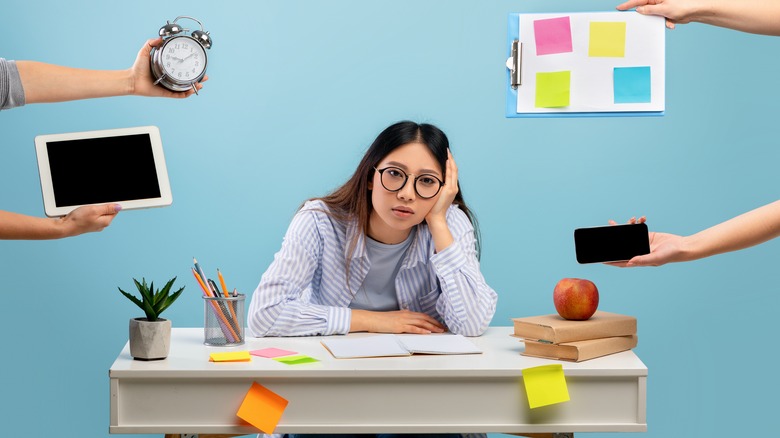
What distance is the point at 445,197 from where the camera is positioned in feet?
8.19

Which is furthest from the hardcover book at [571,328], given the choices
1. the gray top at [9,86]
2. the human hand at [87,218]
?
the gray top at [9,86]

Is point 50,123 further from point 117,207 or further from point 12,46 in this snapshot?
Answer: point 117,207

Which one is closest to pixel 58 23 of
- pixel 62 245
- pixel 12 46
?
pixel 12 46

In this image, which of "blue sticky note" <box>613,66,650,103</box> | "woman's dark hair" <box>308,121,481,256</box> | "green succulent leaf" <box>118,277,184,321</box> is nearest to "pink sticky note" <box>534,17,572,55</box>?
"blue sticky note" <box>613,66,650,103</box>

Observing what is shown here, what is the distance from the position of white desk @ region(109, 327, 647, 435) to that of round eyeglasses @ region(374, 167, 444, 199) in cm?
63

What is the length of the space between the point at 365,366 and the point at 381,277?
0.73 meters

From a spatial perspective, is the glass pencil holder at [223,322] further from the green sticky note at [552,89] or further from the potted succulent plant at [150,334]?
the green sticky note at [552,89]

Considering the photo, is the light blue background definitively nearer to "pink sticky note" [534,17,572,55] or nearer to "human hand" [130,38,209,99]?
"pink sticky note" [534,17,572,55]

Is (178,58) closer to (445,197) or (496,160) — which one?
(445,197)

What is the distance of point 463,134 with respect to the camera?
3441 millimetres

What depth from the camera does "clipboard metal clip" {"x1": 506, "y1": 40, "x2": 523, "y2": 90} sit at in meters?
2.64

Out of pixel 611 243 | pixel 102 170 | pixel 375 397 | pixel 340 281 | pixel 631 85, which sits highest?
pixel 631 85

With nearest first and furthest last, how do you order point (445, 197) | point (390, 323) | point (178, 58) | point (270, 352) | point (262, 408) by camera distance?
point (262, 408), point (270, 352), point (178, 58), point (390, 323), point (445, 197)

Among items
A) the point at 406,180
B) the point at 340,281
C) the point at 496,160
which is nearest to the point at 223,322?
the point at 340,281
